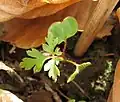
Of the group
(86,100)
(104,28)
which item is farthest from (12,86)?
(104,28)

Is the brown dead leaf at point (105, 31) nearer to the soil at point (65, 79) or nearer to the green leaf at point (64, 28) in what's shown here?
the soil at point (65, 79)

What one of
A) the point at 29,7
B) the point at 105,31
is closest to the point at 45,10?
the point at 29,7

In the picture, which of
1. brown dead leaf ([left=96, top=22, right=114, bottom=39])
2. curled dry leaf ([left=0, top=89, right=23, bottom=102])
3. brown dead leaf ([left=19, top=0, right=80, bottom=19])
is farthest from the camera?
brown dead leaf ([left=96, top=22, right=114, bottom=39])

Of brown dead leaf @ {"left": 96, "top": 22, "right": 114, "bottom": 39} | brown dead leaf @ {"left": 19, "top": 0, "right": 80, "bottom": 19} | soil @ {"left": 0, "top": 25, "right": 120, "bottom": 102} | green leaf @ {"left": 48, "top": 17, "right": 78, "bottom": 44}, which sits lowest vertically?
soil @ {"left": 0, "top": 25, "right": 120, "bottom": 102}

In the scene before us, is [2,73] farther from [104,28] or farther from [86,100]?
[104,28]

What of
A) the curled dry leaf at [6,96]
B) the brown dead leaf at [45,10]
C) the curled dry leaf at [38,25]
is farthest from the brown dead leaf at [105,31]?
the curled dry leaf at [6,96]

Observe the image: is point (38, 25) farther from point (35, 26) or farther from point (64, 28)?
point (64, 28)

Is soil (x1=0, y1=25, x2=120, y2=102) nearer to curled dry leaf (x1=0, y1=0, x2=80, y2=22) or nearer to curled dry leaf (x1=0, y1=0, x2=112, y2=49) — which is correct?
curled dry leaf (x1=0, y1=0, x2=112, y2=49)

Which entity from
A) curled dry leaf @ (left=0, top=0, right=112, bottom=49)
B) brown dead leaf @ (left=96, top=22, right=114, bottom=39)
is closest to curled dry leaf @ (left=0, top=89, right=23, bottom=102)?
curled dry leaf @ (left=0, top=0, right=112, bottom=49)
